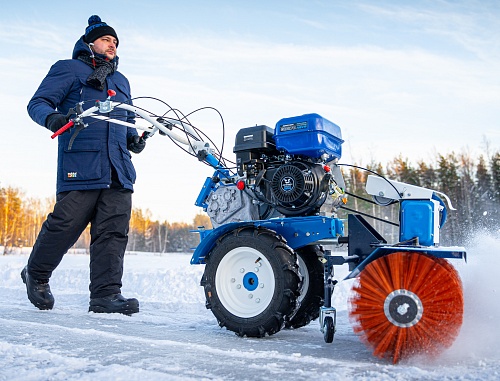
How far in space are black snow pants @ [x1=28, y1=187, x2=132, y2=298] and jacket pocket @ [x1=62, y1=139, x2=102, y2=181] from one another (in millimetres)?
179

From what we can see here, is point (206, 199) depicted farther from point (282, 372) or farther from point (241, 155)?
point (282, 372)

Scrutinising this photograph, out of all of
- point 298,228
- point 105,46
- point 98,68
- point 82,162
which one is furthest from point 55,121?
point 298,228

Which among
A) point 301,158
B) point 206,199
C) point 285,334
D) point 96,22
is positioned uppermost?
point 96,22

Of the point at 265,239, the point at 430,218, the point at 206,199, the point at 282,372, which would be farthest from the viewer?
the point at 206,199

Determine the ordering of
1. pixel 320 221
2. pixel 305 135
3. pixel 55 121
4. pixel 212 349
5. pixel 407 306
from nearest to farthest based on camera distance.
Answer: pixel 407 306
pixel 212 349
pixel 320 221
pixel 305 135
pixel 55 121

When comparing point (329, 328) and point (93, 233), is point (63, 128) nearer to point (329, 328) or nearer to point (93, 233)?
point (93, 233)

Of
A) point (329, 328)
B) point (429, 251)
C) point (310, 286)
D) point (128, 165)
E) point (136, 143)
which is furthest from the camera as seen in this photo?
point (136, 143)

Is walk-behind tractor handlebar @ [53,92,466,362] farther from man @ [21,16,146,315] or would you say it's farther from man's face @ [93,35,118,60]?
man's face @ [93,35,118,60]

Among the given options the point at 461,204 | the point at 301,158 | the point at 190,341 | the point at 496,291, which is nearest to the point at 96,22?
the point at 301,158

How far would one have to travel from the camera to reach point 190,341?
3422 mm

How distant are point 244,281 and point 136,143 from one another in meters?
2.18

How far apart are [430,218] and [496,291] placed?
2.03 ft

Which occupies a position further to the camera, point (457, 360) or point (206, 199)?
point (206, 199)

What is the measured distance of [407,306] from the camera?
2828 mm
